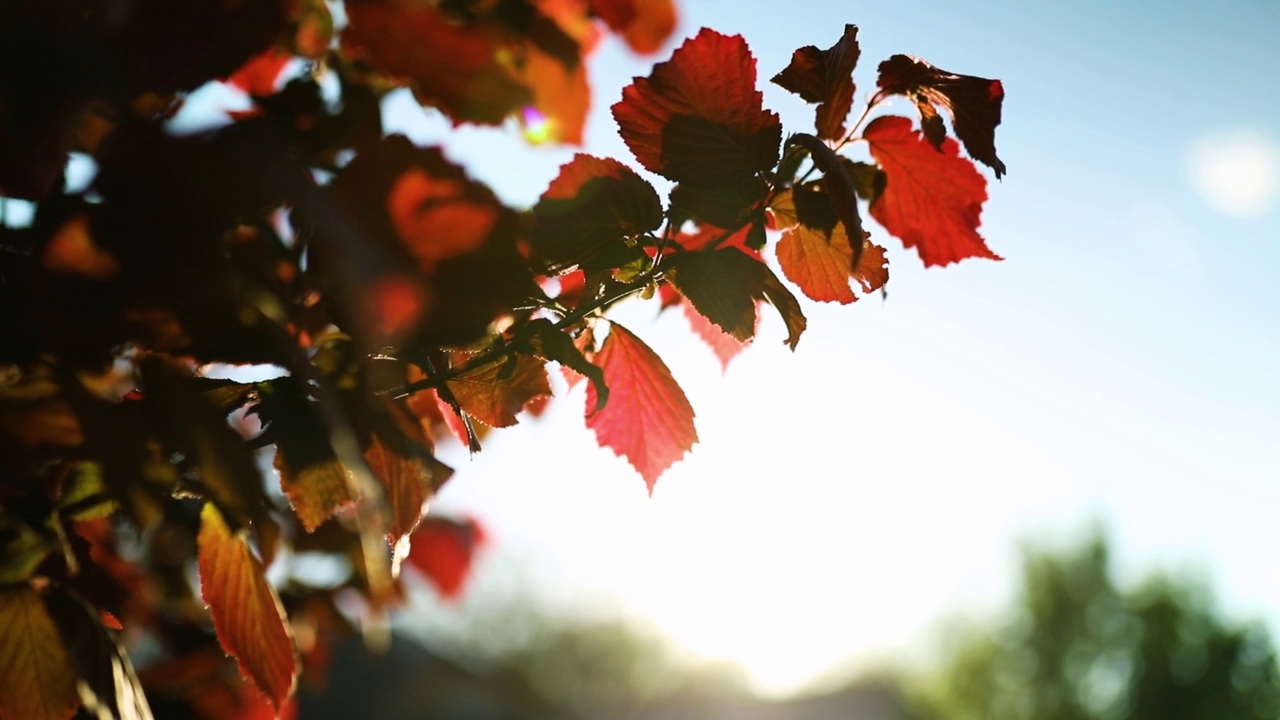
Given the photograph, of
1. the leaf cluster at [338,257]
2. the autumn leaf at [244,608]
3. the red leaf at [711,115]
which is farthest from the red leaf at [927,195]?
the autumn leaf at [244,608]

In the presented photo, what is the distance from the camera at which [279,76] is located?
0.76 metres

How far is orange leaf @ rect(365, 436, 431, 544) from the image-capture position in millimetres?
478

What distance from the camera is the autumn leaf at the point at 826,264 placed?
0.55m

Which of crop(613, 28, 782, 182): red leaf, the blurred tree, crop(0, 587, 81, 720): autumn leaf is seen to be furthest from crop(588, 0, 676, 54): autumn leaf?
the blurred tree

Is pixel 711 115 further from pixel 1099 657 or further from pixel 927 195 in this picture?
pixel 1099 657

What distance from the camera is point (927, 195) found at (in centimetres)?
59

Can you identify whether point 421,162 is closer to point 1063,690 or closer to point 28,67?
point 28,67

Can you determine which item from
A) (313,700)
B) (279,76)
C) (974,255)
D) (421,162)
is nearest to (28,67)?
(421,162)

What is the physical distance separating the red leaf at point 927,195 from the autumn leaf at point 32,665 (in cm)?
65

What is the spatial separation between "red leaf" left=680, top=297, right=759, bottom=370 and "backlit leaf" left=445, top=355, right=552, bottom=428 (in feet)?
0.64

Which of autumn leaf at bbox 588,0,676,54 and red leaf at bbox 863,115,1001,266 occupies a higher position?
autumn leaf at bbox 588,0,676,54

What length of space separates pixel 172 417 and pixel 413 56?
0.22 metres

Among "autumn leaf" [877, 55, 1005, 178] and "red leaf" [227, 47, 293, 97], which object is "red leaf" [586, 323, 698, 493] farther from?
"red leaf" [227, 47, 293, 97]

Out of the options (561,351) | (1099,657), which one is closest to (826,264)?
(561,351)
